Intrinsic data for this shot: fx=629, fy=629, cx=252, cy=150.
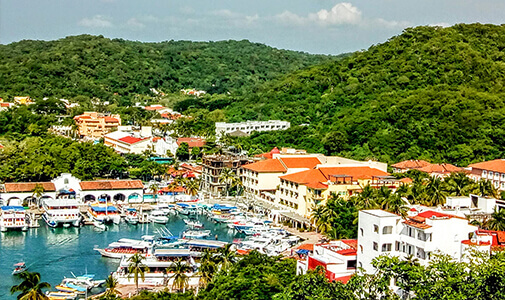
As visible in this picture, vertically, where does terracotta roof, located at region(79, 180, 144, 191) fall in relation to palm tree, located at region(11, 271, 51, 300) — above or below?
above

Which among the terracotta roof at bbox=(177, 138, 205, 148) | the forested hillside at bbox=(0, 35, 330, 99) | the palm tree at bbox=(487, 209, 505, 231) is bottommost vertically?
the palm tree at bbox=(487, 209, 505, 231)

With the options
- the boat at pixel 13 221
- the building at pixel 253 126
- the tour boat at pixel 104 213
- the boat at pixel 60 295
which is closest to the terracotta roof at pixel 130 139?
Result: the building at pixel 253 126

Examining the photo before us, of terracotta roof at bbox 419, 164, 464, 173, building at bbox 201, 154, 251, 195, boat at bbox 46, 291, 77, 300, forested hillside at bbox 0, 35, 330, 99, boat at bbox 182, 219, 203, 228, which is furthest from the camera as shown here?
forested hillside at bbox 0, 35, 330, 99

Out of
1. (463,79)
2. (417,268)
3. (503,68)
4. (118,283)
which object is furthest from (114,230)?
(503,68)

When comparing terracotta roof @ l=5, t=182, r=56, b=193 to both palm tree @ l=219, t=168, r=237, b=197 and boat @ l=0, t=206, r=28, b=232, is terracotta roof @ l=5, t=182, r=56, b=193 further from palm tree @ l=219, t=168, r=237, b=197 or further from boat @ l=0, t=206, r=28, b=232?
palm tree @ l=219, t=168, r=237, b=197

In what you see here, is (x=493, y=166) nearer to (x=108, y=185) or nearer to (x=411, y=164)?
(x=411, y=164)

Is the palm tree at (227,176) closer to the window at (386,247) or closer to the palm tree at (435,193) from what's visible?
the palm tree at (435,193)

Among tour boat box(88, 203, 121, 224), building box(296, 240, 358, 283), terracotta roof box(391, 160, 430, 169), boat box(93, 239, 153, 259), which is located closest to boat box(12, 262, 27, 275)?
boat box(93, 239, 153, 259)
